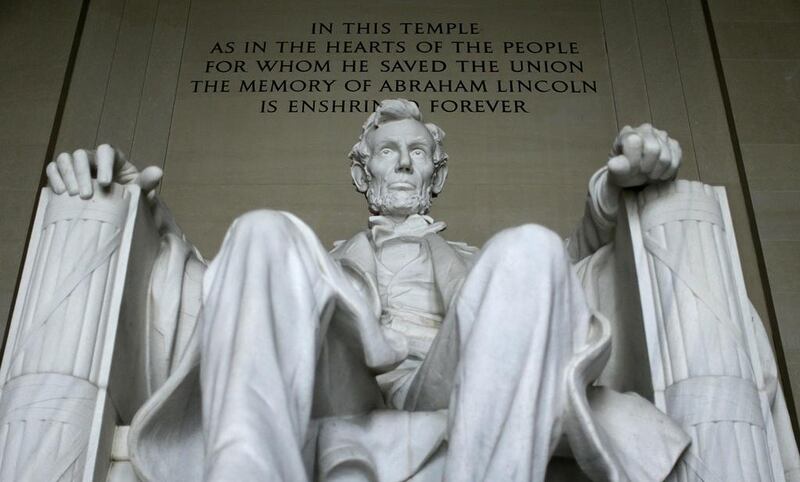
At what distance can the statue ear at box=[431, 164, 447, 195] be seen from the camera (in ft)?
15.9

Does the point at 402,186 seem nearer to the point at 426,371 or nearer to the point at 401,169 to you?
the point at 401,169

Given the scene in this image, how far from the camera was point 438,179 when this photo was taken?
4.88 meters

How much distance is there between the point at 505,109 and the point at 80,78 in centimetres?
204

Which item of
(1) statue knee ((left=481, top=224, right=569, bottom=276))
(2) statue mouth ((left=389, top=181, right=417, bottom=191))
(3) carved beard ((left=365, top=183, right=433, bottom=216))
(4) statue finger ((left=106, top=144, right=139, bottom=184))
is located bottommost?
(1) statue knee ((left=481, top=224, right=569, bottom=276))

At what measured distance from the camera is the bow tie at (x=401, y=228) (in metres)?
4.50

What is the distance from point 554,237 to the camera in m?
3.17

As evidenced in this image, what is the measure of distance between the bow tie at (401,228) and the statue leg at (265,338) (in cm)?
128

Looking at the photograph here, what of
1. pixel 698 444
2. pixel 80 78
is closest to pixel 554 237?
pixel 698 444

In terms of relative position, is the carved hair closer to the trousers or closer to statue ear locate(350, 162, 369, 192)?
statue ear locate(350, 162, 369, 192)

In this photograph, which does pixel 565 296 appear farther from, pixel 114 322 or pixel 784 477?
pixel 114 322

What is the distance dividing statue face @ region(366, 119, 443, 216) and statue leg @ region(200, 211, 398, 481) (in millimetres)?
1447

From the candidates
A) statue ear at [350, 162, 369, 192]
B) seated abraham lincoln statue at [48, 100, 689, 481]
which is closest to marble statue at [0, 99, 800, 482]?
seated abraham lincoln statue at [48, 100, 689, 481]

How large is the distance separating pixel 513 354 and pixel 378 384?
648 mm

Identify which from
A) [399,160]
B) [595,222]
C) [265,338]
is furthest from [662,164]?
[265,338]
